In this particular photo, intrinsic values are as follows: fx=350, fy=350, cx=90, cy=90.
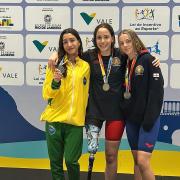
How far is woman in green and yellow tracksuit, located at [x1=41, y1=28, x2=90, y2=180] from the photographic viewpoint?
2.45m

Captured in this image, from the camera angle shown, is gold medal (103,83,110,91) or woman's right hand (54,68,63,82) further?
gold medal (103,83,110,91)

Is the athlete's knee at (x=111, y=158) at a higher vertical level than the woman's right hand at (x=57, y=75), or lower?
lower

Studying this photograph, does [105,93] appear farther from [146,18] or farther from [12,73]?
[12,73]

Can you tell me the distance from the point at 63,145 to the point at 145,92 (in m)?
0.71

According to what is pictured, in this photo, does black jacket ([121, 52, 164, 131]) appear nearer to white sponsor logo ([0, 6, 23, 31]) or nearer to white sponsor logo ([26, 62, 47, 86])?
white sponsor logo ([26, 62, 47, 86])

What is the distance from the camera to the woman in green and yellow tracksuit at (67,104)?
8.04ft

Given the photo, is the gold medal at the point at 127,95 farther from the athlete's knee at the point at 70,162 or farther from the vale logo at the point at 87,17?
the vale logo at the point at 87,17

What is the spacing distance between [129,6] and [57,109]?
1207mm

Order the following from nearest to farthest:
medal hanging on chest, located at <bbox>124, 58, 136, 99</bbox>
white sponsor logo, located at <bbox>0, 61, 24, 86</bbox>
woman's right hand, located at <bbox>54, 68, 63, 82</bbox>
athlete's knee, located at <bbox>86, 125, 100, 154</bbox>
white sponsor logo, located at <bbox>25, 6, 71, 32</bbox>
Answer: woman's right hand, located at <bbox>54, 68, 63, 82</bbox>, medal hanging on chest, located at <bbox>124, 58, 136, 99</bbox>, athlete's knee, located at <bbox>86, 125, 100, 154</bbox>, white sponsor logo, located at <bbox>25, 6, 71, 32</bbox>, white sponsor logo, located at <bbox>0, 61, 24, 86</bbox>

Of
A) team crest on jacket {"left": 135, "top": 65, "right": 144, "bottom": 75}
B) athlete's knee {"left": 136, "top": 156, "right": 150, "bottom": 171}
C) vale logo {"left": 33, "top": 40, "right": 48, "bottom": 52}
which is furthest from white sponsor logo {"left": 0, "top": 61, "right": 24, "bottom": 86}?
athlete's knee {"left": 136, "top": 156, "right": 150, "bottom": 171}

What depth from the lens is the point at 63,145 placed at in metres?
2.56

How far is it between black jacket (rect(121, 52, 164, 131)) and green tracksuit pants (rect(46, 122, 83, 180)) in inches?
16.8

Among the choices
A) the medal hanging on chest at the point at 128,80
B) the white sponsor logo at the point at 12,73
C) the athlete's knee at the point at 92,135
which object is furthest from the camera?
the white sponsor logo at the point at 12,73

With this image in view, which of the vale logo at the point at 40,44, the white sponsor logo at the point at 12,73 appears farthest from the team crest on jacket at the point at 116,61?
the white sponsor logo at the point at 12,73
